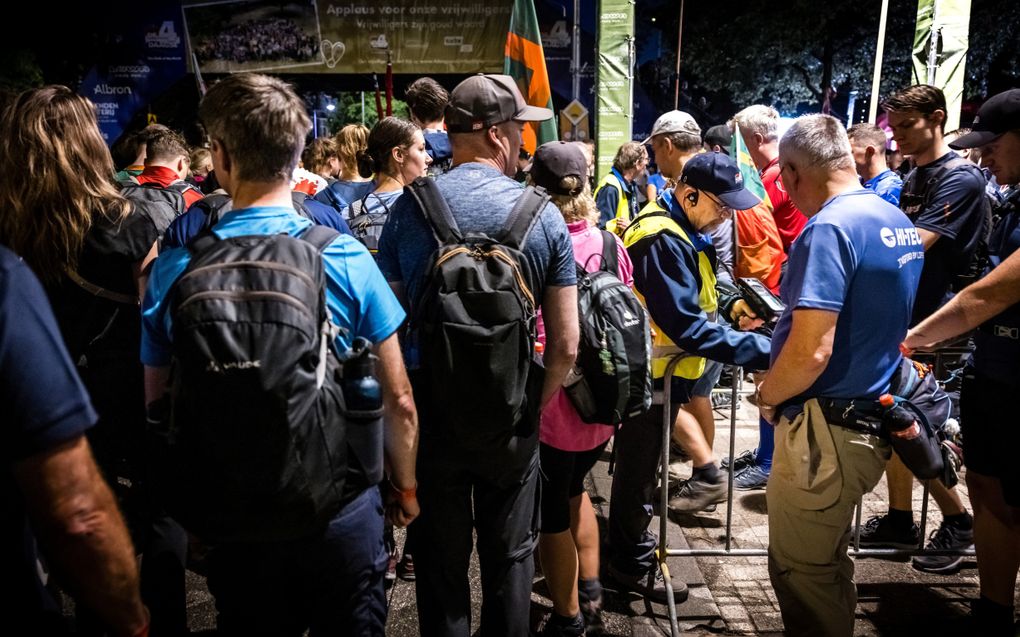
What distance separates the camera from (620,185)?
7145 millimetres

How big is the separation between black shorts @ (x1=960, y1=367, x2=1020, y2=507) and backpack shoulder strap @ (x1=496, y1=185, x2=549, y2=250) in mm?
2284

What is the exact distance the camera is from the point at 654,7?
2453cm

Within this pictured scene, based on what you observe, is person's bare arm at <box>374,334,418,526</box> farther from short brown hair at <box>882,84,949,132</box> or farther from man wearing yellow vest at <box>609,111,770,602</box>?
Result: short brown hair at <box>882,84,949,132</box>

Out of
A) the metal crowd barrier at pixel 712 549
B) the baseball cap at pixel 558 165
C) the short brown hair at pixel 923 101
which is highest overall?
the short brown hair at pixel 923 101

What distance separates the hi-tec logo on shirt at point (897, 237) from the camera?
246 cm

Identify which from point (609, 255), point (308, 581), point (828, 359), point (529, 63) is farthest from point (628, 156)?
point (308, 581)

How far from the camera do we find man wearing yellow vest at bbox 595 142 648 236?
699cm

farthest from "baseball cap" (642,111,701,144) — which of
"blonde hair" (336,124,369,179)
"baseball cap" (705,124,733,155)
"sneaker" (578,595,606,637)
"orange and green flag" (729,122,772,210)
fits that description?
"sneaker" (578,595,606,637)

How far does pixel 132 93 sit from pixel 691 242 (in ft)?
60.9

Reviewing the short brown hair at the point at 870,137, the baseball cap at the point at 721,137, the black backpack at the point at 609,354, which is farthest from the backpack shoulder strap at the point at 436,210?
the baseball cap at the point at 721,137

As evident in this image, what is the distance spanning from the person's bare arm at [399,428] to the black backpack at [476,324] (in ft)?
0.43

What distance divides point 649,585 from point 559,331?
Result: 69.8 inches

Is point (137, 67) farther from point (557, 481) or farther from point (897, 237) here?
point (897, 237)

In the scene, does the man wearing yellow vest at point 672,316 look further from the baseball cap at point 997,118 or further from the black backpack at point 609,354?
the baseball cap at point 997,118
